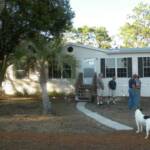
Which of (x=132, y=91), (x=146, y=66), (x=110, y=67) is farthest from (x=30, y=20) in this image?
(x=146, y=66)

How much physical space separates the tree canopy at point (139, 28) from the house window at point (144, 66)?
29.6 meters

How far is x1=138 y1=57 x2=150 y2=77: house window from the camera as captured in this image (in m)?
30.9

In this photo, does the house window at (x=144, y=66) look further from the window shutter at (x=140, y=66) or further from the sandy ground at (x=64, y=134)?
the sandy ground at (x=64, y=134)

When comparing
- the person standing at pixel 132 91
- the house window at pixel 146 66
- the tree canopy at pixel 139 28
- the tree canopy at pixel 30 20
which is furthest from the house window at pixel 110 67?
the tree canopy at pixel 139 28

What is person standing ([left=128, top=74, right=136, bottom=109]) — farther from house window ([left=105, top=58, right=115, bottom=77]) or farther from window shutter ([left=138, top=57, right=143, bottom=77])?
house window ([left=105, top=58, right=115, bottom=77])

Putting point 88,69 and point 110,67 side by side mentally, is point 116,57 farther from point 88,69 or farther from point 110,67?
point 88,69

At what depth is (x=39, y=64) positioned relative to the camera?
22656 mm

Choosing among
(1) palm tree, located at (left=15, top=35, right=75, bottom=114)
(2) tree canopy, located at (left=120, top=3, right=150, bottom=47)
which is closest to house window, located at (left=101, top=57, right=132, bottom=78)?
(1) palm tree, located at (left=15, top=35, right=75, bottom=114)

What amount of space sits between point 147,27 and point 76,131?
46.8 m

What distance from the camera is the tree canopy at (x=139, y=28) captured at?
198ft

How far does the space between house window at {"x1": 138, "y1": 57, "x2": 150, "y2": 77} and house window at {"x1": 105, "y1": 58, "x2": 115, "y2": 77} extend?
1.67 meters

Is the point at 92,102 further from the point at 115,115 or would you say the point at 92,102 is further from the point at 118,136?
the point at 118,136

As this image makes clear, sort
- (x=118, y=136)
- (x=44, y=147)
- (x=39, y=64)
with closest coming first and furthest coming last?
(x=44, y=147), (x=118, y=136), (x=39, y=64)

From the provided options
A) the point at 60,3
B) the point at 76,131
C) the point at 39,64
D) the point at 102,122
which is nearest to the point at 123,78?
the point at 60,3
